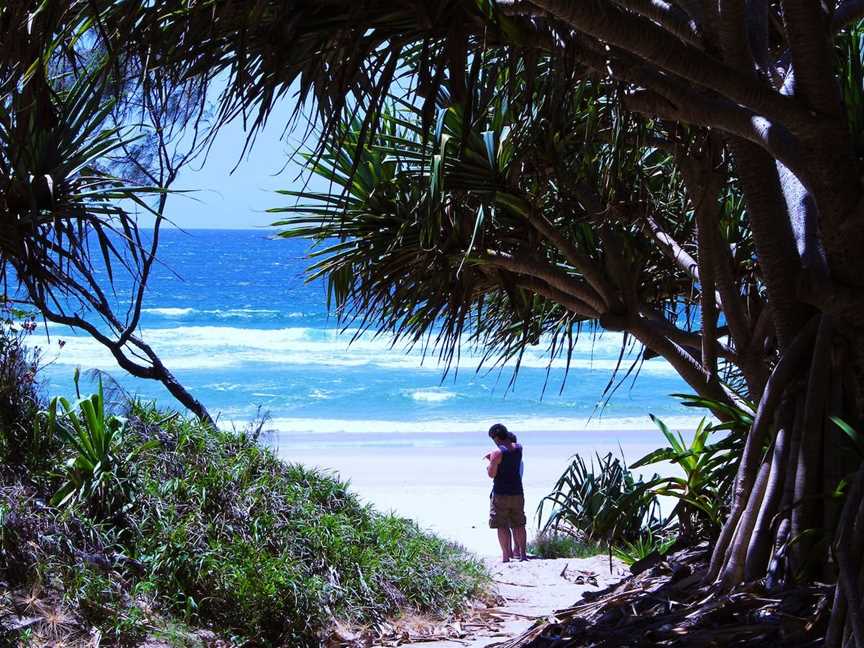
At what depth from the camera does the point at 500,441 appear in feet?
25.8

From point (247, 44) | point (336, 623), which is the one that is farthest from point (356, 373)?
point (247, 44)

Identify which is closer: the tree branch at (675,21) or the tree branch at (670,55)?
the tree branch at (670,55)

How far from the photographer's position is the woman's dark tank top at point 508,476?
7586 millimetres

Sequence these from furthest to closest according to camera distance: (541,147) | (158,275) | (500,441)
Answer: (158,275), (500,441), (541,147)

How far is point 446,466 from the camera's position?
16.6 metres

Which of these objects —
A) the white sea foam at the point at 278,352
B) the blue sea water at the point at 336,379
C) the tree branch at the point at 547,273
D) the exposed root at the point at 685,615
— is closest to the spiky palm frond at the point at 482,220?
the tree branch at the point at 547,273

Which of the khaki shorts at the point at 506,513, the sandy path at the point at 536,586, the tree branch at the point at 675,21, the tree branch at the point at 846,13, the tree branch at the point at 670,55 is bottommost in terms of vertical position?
the sandy path at the point at 536,586

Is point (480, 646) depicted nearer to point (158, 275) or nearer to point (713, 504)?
point (713, 504)

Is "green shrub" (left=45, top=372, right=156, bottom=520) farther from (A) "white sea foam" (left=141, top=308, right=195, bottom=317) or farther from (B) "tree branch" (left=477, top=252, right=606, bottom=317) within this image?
(A) "white sea foam" (left=141, top=308, right=195, bottom=317)

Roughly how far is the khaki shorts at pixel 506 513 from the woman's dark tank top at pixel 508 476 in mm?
69

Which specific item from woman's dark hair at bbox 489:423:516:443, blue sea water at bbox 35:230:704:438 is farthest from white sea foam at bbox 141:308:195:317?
woman's dark hair at bbox 489:423:516:443

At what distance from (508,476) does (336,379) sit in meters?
20.0

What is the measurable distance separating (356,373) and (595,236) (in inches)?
905

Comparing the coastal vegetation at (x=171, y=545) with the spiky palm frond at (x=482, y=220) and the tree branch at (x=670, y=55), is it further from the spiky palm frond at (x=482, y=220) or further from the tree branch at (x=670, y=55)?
the tree branch at (x=670, y=55)
